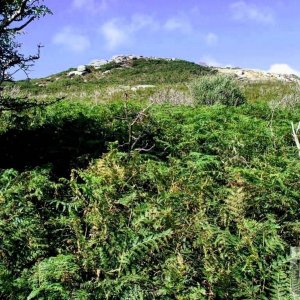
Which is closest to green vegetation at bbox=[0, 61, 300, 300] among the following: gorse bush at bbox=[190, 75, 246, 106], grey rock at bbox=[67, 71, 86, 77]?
gorse bush at bbox=[190, 75, 246, 106]

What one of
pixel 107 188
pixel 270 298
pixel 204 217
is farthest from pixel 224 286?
pixel 107 188

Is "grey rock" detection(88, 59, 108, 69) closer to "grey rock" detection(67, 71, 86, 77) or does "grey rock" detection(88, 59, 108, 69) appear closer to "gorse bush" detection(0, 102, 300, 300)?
"grey rock" detection(67, 71, 86, 77)

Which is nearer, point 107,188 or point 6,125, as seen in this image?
point 107,188

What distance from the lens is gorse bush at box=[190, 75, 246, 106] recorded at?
19.6 metres

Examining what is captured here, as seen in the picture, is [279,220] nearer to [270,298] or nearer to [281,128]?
[270,298]

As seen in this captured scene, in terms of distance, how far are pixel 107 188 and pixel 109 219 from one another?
0.46 metres

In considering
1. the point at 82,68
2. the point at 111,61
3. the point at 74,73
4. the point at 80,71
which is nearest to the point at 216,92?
the point at 74,73

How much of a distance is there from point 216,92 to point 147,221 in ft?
51.2

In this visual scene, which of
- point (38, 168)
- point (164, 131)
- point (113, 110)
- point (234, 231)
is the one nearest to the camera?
point (234, 231)

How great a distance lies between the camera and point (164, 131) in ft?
27.8

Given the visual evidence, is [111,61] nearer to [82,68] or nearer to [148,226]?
[82,68]

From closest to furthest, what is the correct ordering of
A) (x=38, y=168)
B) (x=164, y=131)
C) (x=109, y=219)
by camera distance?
(x=109, y=219) → (x=38, y=168) → (x=164, y=131)

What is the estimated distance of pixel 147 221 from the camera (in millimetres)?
4703

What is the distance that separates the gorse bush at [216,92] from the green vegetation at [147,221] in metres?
12.1
